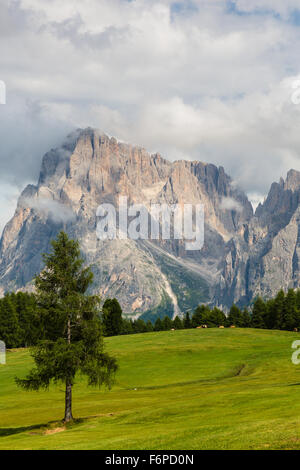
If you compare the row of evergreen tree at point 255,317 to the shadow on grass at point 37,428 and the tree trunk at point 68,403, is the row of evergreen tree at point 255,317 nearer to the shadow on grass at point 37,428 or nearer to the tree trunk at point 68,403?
the tree trunk at point 68,403

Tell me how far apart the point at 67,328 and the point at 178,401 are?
41.8ft

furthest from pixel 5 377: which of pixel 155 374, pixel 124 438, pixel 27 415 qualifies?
pixel 124 438

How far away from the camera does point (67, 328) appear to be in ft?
138

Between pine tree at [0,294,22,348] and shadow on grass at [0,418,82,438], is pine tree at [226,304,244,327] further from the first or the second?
shadow on grass at [0,418,82,438]

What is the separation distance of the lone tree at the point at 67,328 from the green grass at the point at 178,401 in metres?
3.63

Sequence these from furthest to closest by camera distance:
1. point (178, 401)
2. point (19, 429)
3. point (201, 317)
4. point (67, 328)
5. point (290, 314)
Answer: point (201, 317), point (290, 314), point (178, 401), point (67, 328), point (19, 429)

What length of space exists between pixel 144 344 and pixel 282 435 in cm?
8081

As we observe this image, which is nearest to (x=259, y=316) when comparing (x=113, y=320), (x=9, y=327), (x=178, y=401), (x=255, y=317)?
(x=255, y=317)

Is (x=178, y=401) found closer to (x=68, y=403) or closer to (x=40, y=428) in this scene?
(x=68, y=403)

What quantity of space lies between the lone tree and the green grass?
3631 mm

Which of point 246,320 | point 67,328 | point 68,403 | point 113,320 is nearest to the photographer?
point 68,403

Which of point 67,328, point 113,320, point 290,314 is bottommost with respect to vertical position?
point 113,320
